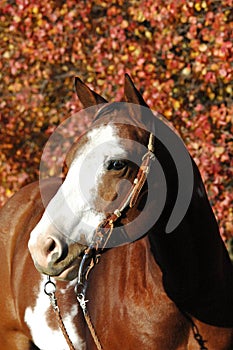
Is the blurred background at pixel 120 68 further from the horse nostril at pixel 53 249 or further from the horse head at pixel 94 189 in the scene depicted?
the horse nostril at pixel 53 249

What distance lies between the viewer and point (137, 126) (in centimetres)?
268

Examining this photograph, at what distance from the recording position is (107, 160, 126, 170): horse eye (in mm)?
2543

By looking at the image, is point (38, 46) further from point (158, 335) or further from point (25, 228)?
point (158, 335)

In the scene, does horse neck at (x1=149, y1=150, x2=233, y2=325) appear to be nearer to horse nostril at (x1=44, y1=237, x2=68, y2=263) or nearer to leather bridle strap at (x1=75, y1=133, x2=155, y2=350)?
leather bridle strap at (x1=75, y1=133, x2=155, y2=350)

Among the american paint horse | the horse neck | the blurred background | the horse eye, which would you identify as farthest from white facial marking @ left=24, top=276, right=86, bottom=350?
the blurred background

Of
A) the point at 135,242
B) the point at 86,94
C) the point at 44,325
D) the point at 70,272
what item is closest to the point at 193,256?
the point at 135,242

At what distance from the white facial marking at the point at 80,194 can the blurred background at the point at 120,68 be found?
2555 mm

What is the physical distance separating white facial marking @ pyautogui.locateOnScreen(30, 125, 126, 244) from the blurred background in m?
2.56

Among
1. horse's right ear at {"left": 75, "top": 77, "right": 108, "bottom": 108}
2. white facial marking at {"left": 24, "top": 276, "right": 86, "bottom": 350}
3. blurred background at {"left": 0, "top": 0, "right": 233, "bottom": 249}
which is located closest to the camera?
horse's right ear at {"left": 75, "top": 77, "right": 108, "bottom": 108}

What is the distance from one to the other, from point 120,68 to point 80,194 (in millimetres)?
3046

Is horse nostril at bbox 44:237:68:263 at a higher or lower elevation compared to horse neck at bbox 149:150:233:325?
higher

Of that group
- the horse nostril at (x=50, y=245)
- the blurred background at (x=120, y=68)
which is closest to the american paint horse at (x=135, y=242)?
the horse nostril at (x=50, y=245)

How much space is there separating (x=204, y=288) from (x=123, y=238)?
1.25 feet

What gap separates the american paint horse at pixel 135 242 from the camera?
2533 mm
